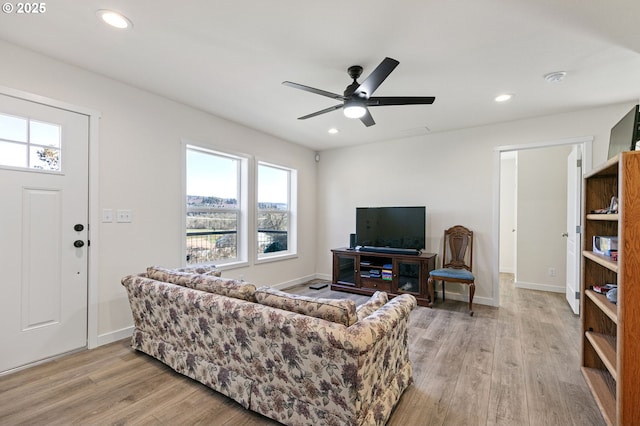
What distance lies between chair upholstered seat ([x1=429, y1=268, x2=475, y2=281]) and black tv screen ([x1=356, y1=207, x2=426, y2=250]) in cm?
50

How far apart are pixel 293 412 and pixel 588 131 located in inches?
172

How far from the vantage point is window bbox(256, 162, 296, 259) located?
462cm

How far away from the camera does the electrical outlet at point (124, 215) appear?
281 cm

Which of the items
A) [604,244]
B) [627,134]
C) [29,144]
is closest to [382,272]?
[604,244]

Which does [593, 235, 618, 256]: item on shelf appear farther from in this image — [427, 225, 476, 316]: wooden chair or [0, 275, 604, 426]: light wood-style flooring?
[427, 225, 476, 316]: wooden chair

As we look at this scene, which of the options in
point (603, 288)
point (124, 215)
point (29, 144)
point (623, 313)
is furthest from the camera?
point (124, 215)

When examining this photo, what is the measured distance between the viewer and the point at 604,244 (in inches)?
75.0

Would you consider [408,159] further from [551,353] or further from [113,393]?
[113,393]

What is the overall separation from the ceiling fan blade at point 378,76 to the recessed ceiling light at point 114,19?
5.55 ft

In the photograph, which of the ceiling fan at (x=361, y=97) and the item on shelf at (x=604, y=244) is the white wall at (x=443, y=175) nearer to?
the item on shelf at (x=604, y=244)

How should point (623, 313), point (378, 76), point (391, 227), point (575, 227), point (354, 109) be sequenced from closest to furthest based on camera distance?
1. point (623, 313)
2. point (378, 76)
3. point (354, 109)
4. point (575, 227)
5. point (391, 227)

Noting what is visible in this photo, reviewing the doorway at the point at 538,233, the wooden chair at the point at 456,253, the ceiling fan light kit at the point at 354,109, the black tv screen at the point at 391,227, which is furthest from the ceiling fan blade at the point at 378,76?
the doorway at the point at 538,233

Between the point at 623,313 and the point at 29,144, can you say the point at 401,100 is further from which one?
the point at 29,144

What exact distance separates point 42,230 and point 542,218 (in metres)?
6.49
